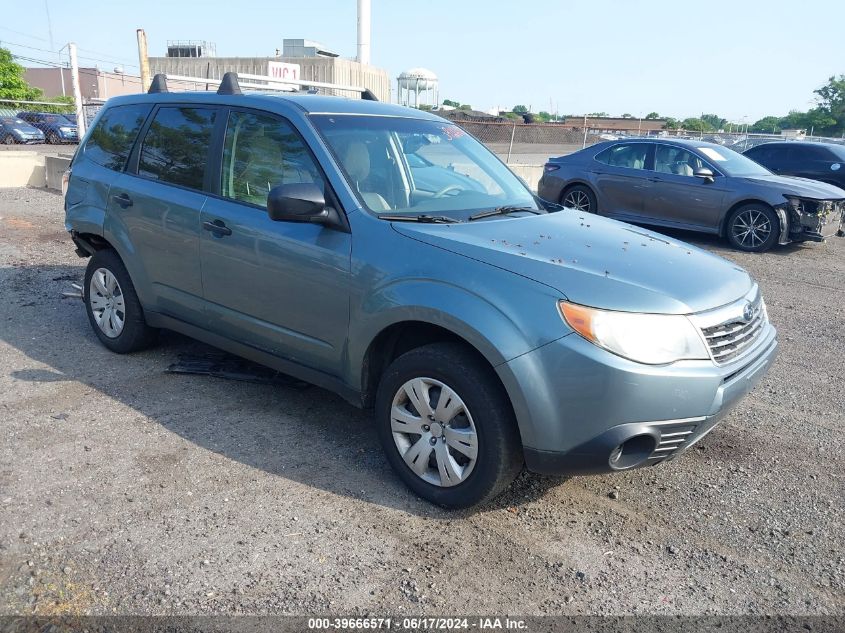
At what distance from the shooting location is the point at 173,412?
174 inches

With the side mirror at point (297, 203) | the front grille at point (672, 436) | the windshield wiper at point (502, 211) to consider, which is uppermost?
the side mirror at point (297, 203)

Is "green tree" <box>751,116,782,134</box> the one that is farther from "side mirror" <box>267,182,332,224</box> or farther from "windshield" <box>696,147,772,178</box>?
"side mirror" <box>267,182,332,224</box>

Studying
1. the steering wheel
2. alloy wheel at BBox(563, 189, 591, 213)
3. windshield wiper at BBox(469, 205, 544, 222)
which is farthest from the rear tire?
the steering wheel

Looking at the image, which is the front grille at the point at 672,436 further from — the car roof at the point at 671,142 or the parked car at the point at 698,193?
the car roof at the point at 671,142

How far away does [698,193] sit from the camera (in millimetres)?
10852

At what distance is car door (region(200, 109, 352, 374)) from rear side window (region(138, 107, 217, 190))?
0.67 feet

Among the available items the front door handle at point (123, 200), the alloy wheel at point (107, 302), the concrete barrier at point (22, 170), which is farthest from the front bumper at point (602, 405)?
the concrete barrier at point (22, 170)

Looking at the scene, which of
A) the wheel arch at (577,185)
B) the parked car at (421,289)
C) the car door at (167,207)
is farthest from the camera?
the wheel arch at (577,185)

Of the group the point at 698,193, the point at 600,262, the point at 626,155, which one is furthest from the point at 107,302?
the point at 626,155

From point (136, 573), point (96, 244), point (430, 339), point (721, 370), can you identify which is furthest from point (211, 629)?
point (96, 244)

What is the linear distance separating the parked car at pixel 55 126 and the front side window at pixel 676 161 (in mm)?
26649

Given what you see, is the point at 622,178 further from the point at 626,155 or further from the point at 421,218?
the point at 421,218

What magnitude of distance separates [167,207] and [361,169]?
4.73 ft

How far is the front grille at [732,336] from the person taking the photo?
314 centimetres
